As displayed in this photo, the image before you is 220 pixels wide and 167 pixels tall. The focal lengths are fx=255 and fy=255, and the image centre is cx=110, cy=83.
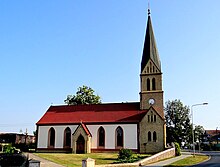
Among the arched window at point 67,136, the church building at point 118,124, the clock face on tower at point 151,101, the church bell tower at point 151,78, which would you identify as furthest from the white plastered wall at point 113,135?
the clock face on tower at point 151,101

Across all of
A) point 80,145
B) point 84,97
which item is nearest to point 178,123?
point 84,97

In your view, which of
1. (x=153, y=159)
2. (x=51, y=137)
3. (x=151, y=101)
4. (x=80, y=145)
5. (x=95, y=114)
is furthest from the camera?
(x=51, y=137)

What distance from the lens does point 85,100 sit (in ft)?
203

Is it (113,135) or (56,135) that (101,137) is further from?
(56,135)

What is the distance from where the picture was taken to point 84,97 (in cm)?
6219

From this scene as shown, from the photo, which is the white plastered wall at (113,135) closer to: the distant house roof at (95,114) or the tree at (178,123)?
the distant house roof at (95,114)

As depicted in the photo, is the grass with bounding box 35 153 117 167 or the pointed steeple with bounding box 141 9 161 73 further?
the pointed steeple with bounding box 141 9 161 73

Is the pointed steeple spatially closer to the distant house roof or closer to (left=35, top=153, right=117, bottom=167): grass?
the distant house roof

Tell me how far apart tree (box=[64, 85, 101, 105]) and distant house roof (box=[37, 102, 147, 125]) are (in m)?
10.5

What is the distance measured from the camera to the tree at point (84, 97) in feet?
203

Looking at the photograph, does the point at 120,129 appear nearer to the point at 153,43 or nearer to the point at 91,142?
the point at 91,142

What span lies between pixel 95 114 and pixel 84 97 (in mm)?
15766

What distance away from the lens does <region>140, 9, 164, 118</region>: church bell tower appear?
44469 mm

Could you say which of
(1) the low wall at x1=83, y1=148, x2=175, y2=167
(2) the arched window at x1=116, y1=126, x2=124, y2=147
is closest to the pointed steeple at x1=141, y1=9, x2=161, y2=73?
(2) the arched window at x1=116, y1=126, x2=124, y2=147
